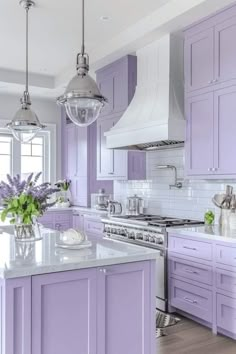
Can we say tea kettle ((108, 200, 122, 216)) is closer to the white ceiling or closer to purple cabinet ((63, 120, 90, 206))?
purple cabinet ((63, 120, 90, 206))

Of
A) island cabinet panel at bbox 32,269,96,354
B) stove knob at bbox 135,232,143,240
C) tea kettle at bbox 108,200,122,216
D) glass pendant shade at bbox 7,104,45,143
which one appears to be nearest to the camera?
island cabinet panel at bbox 32,269,96,354

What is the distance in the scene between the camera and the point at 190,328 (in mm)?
3605

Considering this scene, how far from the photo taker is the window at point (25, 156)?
7062 mm

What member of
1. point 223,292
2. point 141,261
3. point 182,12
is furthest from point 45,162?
point 141,261

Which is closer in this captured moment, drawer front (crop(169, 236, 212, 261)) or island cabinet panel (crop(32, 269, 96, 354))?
island cabinet panel (crop(32, 269, 96, 354))

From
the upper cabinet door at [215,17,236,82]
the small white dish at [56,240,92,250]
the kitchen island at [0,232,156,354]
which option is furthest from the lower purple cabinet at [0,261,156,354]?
the upper cabinet door at [215,17,236,82]

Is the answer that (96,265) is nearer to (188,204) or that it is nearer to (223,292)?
(223,292)

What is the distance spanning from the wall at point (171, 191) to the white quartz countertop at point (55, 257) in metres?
1.96

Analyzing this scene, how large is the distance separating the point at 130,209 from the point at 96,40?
2.30m

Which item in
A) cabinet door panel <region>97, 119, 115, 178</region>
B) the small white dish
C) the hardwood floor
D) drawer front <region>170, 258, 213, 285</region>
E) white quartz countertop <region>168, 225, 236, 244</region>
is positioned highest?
cabinet door panel <region>97, 119, 115, 178</region>

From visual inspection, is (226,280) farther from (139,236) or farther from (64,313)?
(64,313)

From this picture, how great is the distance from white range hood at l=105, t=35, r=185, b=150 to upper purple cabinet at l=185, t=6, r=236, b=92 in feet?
0.94

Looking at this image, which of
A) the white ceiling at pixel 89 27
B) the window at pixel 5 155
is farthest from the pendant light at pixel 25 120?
the window at pixel 5 155

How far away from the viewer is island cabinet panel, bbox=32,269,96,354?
6.80 feet
